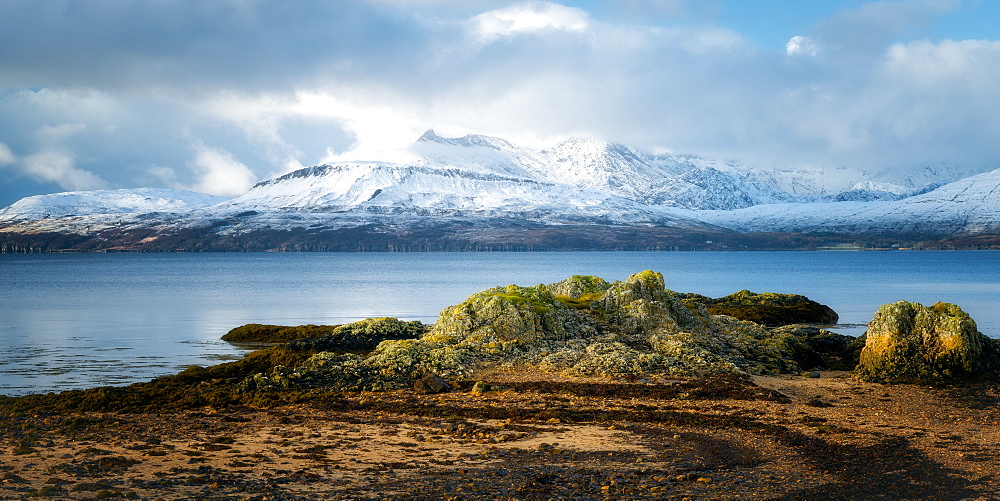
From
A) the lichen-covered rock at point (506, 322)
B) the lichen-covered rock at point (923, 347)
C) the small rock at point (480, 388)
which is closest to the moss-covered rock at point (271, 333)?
the lichen-covered rock at point (506, 322)

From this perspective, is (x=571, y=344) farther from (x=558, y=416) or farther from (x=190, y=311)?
(x=190, y=311)

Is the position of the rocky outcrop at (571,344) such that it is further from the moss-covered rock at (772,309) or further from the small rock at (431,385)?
the moss-covered rock at (772,309)

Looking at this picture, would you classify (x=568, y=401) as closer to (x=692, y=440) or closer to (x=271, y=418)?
(x=692, y=440)

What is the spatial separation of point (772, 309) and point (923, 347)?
19.9 meters

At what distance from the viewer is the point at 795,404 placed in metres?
18.5

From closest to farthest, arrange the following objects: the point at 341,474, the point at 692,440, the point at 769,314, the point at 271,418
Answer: the point at 341,474, the point at 692,440, the point at 271,418, the point at 769,314

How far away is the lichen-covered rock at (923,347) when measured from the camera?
2161cm

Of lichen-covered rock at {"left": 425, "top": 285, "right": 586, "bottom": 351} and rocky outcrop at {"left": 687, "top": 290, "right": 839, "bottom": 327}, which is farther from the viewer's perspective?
rocky outcrop at {"left": 687, "top": 290, "right": 839, "bottom": 327}

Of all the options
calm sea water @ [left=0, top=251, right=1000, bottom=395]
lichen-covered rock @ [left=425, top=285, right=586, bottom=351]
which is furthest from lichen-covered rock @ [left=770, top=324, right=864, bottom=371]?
calm sea water @ [left=0, top=251, right=1000, bottom=395]

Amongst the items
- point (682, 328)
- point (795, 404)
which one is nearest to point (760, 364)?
point (682, 328)

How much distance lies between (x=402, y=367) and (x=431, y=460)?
27.3ft

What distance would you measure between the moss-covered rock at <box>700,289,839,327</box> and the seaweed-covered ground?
19286mm

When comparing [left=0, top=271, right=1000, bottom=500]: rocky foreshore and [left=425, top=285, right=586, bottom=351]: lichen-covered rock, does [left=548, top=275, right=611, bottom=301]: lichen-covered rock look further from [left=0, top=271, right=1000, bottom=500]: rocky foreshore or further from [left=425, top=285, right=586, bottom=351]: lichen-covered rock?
[left=425, top=285, right=586, bottom=351]: lichen-covered rock

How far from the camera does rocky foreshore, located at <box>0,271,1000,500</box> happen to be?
1216cm
